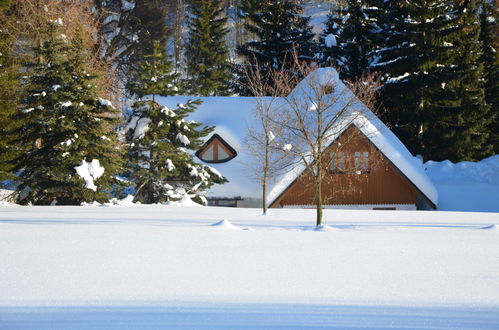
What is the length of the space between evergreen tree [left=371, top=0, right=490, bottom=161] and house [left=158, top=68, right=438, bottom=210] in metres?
9.46

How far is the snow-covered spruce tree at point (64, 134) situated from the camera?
17266 millimetres

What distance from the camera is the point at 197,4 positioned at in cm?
4694

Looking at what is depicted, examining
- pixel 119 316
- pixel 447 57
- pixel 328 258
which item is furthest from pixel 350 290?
pixel 447 57

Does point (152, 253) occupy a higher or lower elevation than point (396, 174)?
lower

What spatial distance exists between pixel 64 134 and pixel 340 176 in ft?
44.9

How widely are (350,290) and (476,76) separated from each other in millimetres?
33711

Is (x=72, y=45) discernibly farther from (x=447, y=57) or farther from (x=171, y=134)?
(x=447, y=57)

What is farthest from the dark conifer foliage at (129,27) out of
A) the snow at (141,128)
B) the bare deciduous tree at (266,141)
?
the snow at (141,128)

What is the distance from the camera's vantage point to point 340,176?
2450 centimetres

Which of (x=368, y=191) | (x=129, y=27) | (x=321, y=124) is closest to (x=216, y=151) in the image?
(x=368, y=191)

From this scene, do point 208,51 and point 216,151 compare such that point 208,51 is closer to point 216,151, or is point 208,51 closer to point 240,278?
point 216,151

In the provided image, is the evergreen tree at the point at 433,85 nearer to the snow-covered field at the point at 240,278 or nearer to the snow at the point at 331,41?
the snow at the point at 331,41

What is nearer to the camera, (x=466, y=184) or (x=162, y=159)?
(x=162, y=159)

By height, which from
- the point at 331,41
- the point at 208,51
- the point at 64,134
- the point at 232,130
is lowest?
the point at 64,134
